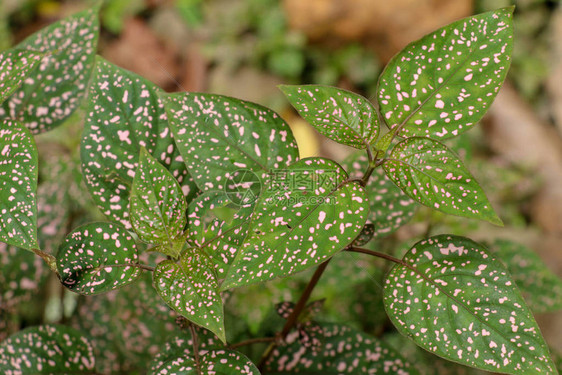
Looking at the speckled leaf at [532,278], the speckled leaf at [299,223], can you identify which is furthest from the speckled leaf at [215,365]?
the speckled leaf at [532,278]

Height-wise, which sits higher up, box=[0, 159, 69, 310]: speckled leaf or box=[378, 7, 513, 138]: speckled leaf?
box=[378, 7, 513, 138]: speckled leaf

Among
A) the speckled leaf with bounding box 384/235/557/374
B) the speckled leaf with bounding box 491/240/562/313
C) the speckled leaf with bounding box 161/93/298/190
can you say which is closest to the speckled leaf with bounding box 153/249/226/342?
the speckled leaf with bounding box 161/93/298/190

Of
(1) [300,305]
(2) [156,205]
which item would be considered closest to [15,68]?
(2) [156,205]

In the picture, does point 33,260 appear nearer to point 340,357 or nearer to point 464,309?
point 340,357

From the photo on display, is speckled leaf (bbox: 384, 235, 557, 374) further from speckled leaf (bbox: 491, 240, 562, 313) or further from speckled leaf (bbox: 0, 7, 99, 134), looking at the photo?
speckled leaf (bbox: 0, 7, 99, 134)

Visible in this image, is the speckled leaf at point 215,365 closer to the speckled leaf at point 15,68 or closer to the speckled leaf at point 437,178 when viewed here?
the speckled leaf at point 437,178

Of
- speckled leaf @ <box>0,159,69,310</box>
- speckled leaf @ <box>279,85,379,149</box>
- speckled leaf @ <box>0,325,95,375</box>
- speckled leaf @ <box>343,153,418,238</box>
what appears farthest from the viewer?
speckled leaf @ <box>0,159,69,310</box>
